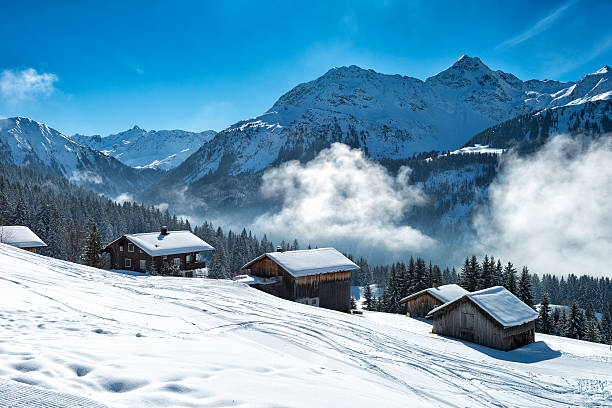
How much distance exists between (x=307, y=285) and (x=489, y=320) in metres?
18.0

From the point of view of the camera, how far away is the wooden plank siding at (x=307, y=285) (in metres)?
40.8

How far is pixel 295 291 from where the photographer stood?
4041 cm

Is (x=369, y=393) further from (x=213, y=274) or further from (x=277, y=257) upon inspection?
(x=213, y=274)

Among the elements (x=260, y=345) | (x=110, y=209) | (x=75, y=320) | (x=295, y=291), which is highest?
(x=110, y=209)

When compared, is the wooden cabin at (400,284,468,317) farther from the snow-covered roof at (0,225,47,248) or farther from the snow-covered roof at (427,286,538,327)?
the snow-covered roof at (0,225,47,248)

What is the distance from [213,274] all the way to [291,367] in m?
82.6

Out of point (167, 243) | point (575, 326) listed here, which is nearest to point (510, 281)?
point (575, 326)

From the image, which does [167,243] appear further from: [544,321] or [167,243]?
[544,321]

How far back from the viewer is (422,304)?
161 ft

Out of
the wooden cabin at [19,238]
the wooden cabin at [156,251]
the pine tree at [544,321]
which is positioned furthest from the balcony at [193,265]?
the pine tree at [544,321]

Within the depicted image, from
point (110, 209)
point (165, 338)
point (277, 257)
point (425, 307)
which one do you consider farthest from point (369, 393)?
point (110, 209)

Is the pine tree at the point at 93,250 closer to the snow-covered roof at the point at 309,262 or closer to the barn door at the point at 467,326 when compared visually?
the snow-covered roof at the point at 309,262

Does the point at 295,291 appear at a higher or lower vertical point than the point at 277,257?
lower

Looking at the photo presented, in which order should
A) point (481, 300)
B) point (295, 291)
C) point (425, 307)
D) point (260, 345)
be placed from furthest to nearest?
1. point (425, 307)
2. point (295, 291)
3. point (481, 300)
4. point (260, 345)
